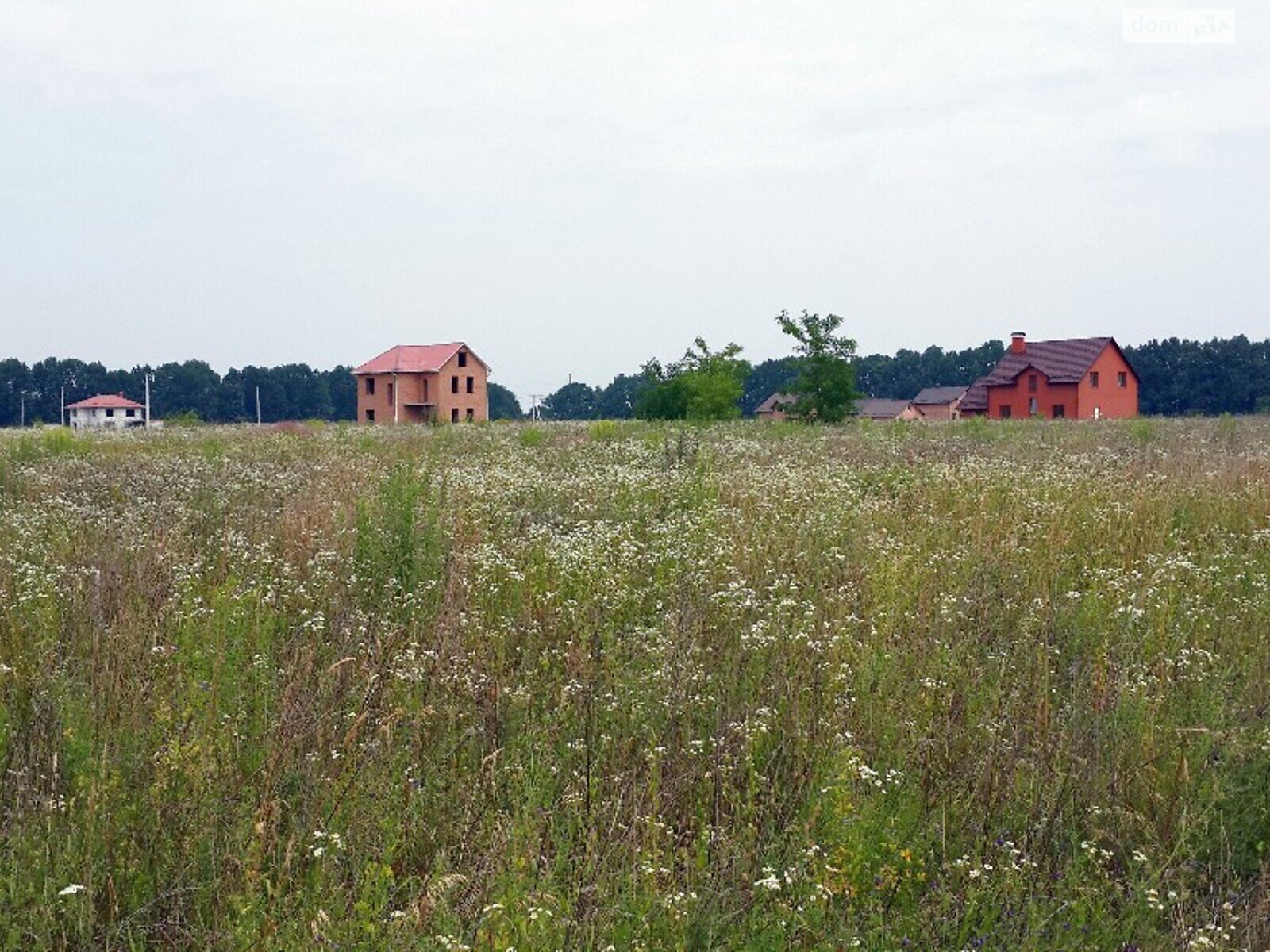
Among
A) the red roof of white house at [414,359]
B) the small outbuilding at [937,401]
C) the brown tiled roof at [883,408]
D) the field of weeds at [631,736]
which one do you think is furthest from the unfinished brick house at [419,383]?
the field of weeds at [631,736]

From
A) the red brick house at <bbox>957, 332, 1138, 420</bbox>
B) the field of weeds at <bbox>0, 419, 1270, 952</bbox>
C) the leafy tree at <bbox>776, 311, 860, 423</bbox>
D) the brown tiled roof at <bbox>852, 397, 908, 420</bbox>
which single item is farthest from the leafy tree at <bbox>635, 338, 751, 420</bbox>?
the brown tiled roof at <bbox>852, 397, 908, 420</bbox>

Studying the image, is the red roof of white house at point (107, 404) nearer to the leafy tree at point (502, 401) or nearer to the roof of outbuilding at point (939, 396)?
the leafy tree at point (502, 401)

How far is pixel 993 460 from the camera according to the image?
15.2 metres

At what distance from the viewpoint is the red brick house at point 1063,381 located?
64875 millimetres

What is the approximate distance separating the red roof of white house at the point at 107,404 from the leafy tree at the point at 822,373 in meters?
105

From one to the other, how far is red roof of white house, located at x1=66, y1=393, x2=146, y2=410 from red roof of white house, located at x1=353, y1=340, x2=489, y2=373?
2299 inches

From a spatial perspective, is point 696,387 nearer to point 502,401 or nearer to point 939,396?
point 939,396

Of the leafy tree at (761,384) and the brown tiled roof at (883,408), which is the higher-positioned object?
the leafy tree at (761,384)

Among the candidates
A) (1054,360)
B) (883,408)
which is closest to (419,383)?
(1054,360)

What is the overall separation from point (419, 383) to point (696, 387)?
33.7 metres

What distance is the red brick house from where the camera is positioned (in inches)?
2554

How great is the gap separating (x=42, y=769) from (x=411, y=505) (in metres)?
3.95

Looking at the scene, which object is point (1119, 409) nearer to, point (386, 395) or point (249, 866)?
point (386, 395)

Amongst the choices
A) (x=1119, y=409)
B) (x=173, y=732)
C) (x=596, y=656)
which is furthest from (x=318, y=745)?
(x=1119, y=409)
